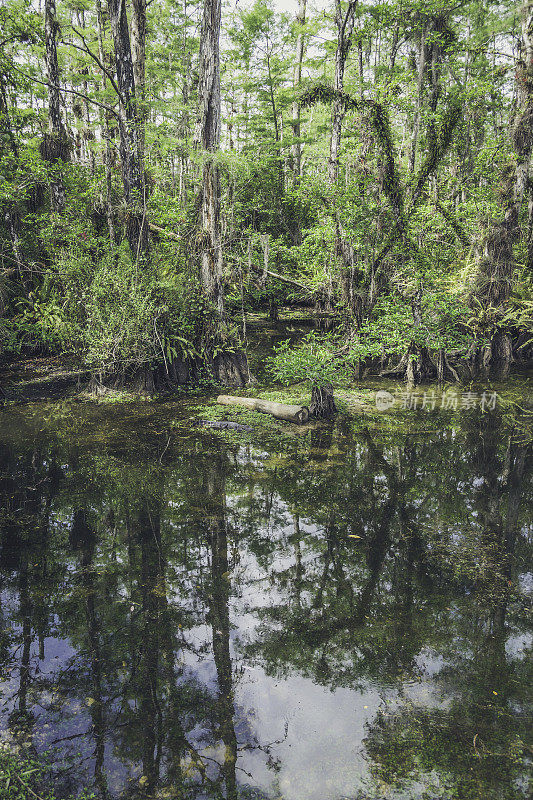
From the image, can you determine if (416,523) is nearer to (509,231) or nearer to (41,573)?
(41,573)

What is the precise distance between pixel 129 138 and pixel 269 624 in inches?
471

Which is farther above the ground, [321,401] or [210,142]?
[210,142]

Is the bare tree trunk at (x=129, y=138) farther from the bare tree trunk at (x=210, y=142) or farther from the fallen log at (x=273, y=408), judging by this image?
the fallen log at (x=273, y=408)

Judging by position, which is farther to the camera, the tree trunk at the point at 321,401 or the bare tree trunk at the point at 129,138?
the bare tree trunk at the point at 129,138

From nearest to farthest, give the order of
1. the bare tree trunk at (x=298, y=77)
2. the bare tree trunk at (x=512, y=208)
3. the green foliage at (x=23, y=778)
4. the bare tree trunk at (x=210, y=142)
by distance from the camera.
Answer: the green foliage at (x=23, y=778), the bare tree trunk at (x=210, y=142), the bare tree trunk at (x=512, y=208), the bare tree trunk at (x=298, y=77)

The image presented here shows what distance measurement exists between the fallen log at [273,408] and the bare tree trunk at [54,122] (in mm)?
8094

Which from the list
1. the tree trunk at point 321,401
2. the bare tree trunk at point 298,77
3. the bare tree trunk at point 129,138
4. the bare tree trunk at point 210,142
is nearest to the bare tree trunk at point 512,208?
the tree trunk at point 321,401

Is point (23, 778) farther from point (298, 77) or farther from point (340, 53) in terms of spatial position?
point (298, 77)

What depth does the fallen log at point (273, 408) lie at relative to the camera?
9.70m

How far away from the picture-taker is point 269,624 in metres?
4.16

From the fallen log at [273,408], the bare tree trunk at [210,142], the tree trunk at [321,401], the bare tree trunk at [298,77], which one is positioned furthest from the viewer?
the bare tree trunk at [298,77]

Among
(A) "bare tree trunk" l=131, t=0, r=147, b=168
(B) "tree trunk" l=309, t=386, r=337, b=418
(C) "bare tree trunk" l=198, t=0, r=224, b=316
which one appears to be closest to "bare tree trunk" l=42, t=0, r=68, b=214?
(A) "bare tree trunk" l=131, t=0, r=147, b=168

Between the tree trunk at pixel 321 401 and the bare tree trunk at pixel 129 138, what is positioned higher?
the bare tree trunk at pixel 129 138

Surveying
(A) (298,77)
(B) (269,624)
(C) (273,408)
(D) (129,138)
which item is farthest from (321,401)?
(A) (298,77)
